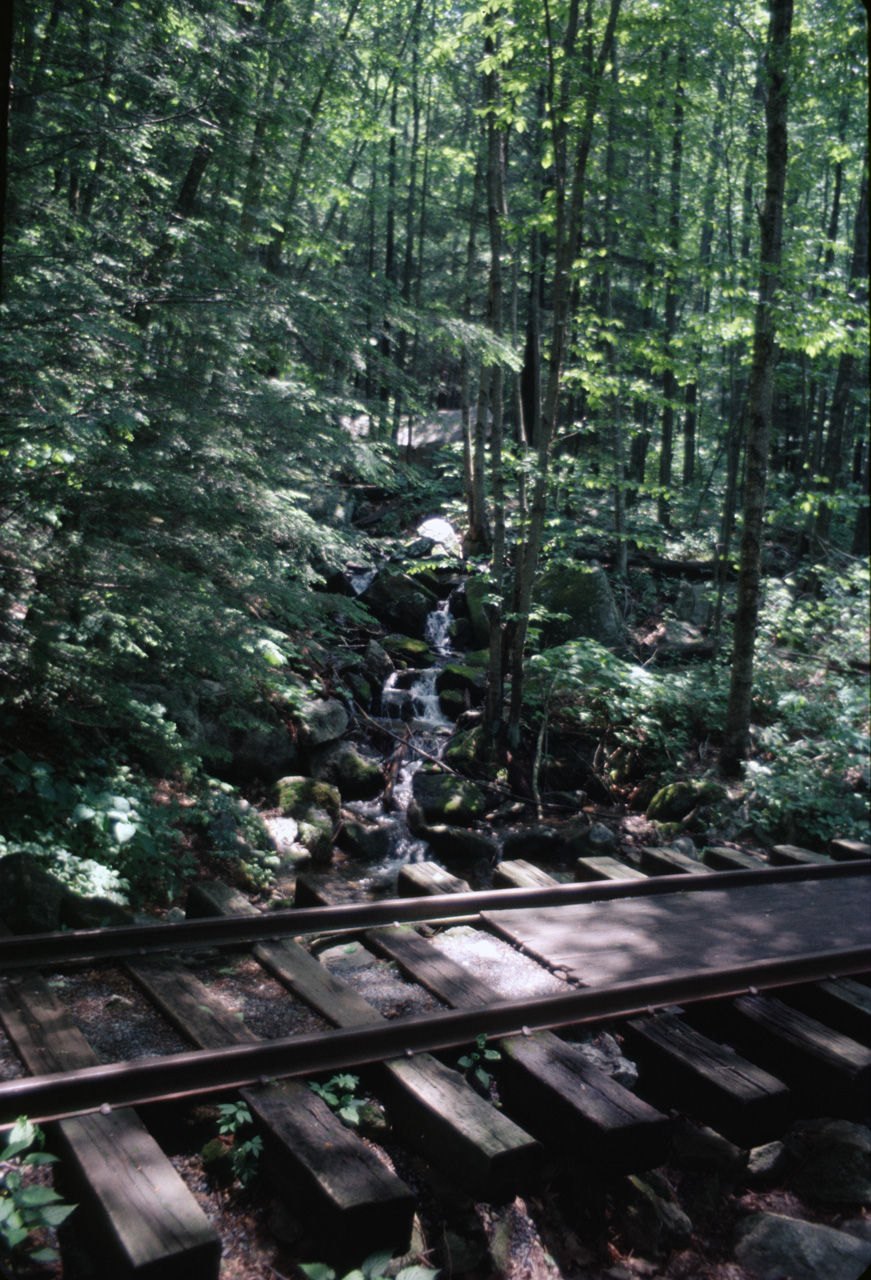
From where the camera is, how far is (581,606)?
1390 centimetres

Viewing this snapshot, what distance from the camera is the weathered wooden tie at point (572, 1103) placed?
2.92 metres

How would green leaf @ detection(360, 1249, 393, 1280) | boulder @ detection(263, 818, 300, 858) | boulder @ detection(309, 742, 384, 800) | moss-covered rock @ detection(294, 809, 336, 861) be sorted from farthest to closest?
boulder @ detection(309, 742, 384, 800) < moss-covered rock @ detection(294, 809, 336, 861) < boulder @ detection(263, 818, 300, 858) < green leaf @ detection(360, 1249, 393, 1280)

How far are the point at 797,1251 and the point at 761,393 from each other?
839 cm

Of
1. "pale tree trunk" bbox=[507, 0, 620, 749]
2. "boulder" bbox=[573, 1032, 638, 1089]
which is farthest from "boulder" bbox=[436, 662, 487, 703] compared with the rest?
"boulder" bbox=[573, 1032, 638, 1089]

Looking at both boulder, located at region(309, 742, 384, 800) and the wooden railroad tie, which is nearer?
the wooden railroad tie

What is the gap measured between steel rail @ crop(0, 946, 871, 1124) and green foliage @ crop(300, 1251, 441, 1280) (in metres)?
0.70

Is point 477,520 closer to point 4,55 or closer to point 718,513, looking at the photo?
point 718,513

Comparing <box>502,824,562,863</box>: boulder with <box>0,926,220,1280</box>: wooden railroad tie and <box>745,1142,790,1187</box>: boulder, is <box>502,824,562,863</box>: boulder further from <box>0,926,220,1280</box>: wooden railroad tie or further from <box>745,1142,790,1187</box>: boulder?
<box>0,926,220,1280</box>: wooden railroad tie

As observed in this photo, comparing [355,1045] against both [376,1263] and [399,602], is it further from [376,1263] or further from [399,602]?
[399,602]

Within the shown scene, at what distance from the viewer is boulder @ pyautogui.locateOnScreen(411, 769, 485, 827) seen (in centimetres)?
968

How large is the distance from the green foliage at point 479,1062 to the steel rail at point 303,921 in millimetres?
1072

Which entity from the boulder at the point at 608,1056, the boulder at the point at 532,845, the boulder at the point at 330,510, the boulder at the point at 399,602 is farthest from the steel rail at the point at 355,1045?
the boulder at the point at 399,602

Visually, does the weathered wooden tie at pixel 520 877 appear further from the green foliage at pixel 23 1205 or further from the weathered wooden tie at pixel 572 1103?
the green foliage at pixel 23 1205

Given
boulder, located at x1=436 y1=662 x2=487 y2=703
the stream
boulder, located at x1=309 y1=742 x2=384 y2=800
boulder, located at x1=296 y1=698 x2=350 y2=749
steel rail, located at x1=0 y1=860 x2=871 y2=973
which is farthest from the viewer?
boulder, located at x1=436 y1=662 x2=487 y2=703
